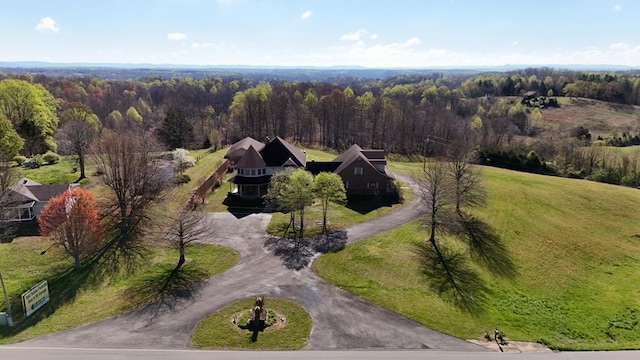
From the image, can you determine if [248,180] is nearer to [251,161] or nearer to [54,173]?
[251,161]

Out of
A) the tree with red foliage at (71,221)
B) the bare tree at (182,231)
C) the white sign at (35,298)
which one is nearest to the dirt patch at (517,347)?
the bare tree at (182,231)

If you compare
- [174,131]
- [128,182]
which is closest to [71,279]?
[128,182]

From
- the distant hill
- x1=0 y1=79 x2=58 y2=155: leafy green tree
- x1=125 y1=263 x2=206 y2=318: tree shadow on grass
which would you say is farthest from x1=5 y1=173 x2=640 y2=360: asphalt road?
the distant hill

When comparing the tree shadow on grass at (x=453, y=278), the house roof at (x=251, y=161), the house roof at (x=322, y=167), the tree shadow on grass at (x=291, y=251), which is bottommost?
the tree shadow on grass at (x=453, y=278)

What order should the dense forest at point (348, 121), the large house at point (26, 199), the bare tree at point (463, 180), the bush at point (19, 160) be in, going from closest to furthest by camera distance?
the large house at point (26, 199)
the bare tree at point (463, 180)
the bush at point (19, 160)
the dense forest at point (348, 121)

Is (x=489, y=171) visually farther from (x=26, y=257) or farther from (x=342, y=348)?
(x=26, y=257)

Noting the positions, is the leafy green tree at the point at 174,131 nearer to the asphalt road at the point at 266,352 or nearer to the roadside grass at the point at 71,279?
the roadside grass at the point at 71,279

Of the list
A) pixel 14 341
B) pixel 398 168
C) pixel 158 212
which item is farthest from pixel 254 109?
pixel 14 341
